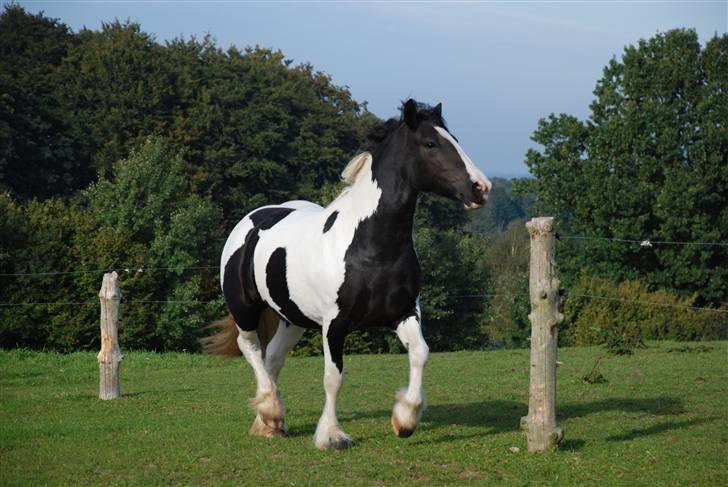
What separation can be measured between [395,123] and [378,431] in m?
3.29

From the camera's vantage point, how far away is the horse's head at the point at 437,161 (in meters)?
8.40

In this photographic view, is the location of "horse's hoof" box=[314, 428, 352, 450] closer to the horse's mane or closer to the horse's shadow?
the horse's shadow

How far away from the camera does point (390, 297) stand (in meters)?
8.73

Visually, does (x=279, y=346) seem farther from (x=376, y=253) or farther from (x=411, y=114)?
(x=411, y=114)

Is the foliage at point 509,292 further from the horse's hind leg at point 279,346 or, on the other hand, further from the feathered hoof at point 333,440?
the feathered hoof at point 333,440

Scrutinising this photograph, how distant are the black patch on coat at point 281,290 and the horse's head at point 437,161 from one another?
69.0 inches

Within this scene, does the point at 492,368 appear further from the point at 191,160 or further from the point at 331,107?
the point at 331,107

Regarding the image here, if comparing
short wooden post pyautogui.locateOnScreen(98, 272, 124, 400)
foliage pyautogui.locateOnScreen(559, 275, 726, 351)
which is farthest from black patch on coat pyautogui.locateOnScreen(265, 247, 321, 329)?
foliage pyautogui.locateOnScreen(559, 275, 726, 351)

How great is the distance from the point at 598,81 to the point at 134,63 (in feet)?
75.6

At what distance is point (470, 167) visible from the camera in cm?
847

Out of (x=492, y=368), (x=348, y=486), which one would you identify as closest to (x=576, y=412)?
(x=348, y=486)

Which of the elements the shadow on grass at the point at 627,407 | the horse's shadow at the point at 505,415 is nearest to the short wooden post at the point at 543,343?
the horse's shadow at the point at 505,415

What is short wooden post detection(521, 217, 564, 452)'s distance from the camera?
859 centimetres

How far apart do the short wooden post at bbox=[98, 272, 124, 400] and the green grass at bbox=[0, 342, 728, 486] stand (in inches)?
10.9
